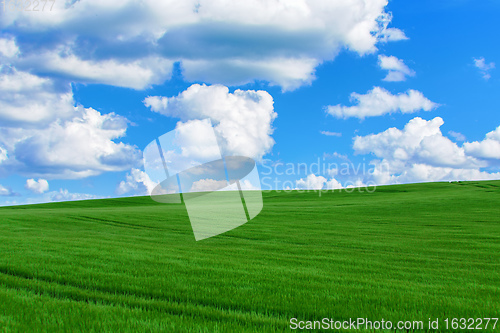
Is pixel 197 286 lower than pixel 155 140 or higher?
lower

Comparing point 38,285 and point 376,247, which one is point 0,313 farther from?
point 376,247

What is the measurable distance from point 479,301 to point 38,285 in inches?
375

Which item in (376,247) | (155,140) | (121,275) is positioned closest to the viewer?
(121,275)

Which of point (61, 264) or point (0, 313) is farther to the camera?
point (61, 264)

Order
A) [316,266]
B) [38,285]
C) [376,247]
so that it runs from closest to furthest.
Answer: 1. [38,285]
2. [316,266]
3. [376,247]

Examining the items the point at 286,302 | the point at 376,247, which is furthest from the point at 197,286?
the point at 376,247

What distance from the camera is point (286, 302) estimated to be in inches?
250

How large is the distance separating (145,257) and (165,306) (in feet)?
17.1

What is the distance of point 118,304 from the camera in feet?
20.3

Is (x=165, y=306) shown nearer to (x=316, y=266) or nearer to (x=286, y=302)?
(x=286, y=302)

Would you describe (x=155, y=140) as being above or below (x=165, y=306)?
above

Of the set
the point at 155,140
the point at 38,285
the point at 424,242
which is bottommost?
the point at 424,242

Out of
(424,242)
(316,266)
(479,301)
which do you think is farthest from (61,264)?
(424,242)

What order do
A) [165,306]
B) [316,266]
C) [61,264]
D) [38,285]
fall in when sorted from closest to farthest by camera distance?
1. [165,306]
2. [38,285]
3. [61,264]
4. [316,266]
